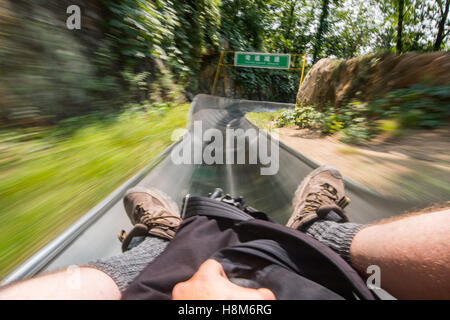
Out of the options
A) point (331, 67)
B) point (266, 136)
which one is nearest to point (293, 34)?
point (331, 67)

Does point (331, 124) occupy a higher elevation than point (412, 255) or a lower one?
higher

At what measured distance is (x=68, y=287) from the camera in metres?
0.72

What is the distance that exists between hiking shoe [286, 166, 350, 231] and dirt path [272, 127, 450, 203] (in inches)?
10.8

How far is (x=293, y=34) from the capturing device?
12867 millimetres

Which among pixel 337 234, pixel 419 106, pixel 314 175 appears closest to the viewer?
pixel 337 234

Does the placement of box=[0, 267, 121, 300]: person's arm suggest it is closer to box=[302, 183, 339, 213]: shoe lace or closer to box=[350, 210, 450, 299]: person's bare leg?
box=[350, 210, 450, 299]: person's bare leg

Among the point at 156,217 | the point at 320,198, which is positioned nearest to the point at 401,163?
the point at 320,198

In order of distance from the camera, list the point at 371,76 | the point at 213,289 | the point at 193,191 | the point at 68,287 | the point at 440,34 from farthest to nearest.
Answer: the point at 440,34, the point at 371,76, the point at 193,191, the point at 68,287, the point at 213,289

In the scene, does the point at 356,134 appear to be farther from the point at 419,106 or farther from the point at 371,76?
the point at 371,76

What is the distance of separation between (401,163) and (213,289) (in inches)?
88.5

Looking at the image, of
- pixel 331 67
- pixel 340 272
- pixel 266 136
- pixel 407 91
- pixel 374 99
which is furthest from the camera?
pixel 331 67

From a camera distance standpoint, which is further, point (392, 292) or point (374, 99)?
point (374, 99)

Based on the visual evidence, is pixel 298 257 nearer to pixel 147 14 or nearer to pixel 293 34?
pixel 147 14

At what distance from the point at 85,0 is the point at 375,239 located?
12.2 feet
